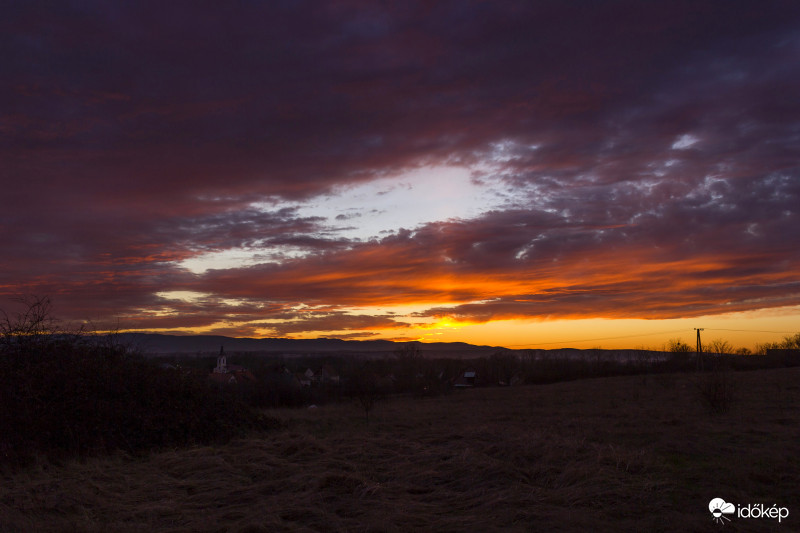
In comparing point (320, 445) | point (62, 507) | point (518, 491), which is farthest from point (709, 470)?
point (62, 507)

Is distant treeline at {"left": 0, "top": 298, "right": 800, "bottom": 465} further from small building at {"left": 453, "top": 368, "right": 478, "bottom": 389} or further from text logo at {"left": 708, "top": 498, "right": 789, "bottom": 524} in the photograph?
small building at {"left": 453, "top": 368, "right": 478, "bottom": 389}

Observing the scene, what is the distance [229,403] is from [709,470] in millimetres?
10752

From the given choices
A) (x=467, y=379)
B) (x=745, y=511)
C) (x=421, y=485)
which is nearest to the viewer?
(x=745, y=511)

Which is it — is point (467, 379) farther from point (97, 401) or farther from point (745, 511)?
point (745, 511)

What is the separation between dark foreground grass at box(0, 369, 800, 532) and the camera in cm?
576

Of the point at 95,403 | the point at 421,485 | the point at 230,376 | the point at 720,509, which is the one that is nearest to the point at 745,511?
the point at 720,509

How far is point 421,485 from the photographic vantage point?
7.41 m

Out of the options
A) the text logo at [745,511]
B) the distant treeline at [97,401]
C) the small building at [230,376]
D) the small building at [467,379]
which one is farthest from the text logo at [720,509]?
the small building at [467,379]

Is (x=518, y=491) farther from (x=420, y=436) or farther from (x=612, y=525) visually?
(x=420, y=436)

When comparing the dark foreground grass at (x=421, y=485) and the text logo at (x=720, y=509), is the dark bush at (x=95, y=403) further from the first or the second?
the text logo at (x=720, y=509)

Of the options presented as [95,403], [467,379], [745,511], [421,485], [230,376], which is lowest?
[467,379]

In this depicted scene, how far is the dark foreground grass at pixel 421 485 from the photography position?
18.9ft

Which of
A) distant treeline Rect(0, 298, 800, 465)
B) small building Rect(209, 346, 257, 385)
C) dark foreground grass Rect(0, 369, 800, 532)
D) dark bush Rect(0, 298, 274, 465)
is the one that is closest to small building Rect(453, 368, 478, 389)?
small building Rect(209, 346, 257, 385)

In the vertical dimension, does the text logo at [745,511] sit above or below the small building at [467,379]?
above
